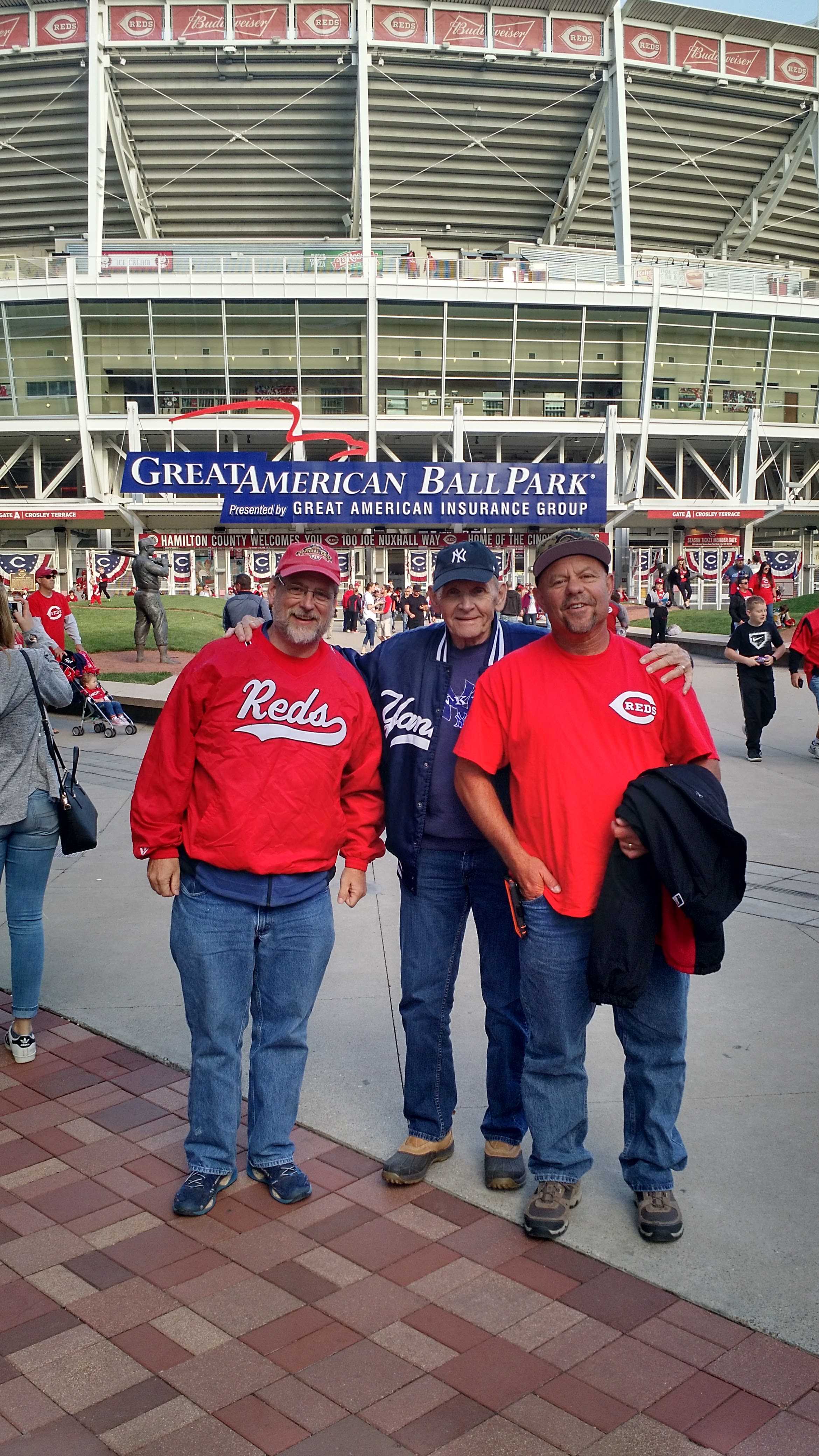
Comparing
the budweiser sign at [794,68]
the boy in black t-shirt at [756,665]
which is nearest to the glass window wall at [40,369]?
the budweiser sign at [794,68]

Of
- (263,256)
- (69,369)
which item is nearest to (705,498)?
(263,256)

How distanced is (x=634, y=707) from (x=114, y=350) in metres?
50.6

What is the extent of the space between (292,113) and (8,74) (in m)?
11.7

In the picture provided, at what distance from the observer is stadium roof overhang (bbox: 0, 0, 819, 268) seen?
154 feet

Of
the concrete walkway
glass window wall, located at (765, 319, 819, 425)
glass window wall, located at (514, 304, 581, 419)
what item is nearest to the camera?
the concrete walkway

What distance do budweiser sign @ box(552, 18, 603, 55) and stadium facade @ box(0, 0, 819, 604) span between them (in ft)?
0.34

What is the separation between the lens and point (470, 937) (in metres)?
6.50

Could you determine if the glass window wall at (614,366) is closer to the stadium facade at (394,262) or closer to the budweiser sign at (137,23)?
the stadium facade at (394,262)

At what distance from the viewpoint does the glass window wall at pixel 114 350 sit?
48438mm

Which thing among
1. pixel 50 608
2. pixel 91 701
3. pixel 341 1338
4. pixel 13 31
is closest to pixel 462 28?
pixel 13 31

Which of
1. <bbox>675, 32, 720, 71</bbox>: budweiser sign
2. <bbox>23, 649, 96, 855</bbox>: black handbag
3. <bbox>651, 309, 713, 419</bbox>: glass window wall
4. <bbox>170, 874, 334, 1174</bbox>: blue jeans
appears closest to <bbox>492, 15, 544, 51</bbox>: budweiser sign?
<bbox>675, 32, 720, 71</bbox>: budweiser sign

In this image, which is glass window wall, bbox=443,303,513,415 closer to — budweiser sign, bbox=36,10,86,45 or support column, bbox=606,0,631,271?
support column, bbox=606,0,631,271

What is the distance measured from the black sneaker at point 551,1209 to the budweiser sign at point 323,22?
52.3 meters

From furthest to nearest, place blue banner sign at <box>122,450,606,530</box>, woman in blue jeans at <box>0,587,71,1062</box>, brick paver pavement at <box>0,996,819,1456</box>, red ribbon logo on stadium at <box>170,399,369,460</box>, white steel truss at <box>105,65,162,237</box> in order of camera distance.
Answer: white steel truss at <box>105,65,162,237</box> → red ribbon logo on stadium at <box>170,399,369,460</box> → blue banner sign at <box>122,450,606,530</box> → woman in blue jeans at <box>0,587,71,1062</box> → brick paver pavement at <box>0,996,819,1456</box>
